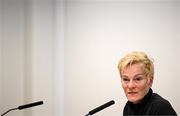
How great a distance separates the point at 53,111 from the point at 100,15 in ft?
2.94

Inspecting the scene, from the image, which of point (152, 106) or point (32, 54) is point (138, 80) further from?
point (32, 54)

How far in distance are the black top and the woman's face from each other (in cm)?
3

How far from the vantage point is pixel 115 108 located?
218 cm

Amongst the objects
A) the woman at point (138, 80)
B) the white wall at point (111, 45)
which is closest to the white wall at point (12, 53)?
→ the white wall at point (111, 45)

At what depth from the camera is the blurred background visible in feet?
Answer: 7.06

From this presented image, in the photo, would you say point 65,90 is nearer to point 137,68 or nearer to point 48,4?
point 48,4

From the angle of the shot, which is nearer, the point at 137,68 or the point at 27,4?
the point at 137,68

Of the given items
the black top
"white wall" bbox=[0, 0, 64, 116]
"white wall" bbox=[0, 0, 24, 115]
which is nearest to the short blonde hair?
the black top

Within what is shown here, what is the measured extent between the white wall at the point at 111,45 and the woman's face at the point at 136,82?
68cm

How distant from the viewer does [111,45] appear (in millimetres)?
2178

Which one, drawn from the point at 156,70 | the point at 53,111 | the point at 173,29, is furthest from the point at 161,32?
the point at 53,111

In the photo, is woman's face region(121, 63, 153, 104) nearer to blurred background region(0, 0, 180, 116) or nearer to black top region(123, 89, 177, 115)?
black top region(123, 89, 177, 115)

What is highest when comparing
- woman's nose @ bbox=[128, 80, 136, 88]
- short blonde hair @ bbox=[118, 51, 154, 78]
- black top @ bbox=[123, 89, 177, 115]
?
short blonde hair @ bbox=[118, 51, 154, 78]

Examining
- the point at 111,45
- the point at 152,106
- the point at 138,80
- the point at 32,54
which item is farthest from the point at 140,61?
the point at 32,54
